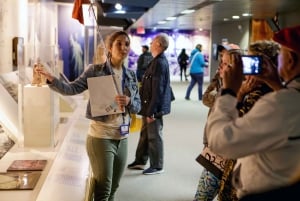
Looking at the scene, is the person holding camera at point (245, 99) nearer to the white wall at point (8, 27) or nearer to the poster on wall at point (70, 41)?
the white wall at point (8, 27)

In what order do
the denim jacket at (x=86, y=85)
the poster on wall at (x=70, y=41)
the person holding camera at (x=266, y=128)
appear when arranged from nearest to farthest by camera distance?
the person holding camera at (x=266, y=128)
the denim jacket at (x=86, y=85)
the poster on wall at (x=70, y=41)

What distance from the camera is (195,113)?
9633 mm

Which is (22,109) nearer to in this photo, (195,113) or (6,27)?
(6,27)

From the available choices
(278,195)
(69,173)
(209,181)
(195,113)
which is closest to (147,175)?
(69,173)

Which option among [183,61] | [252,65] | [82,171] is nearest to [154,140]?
[82,171]

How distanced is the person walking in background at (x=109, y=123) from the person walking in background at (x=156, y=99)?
1614 millimetres

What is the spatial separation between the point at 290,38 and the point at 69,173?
8.32 ft

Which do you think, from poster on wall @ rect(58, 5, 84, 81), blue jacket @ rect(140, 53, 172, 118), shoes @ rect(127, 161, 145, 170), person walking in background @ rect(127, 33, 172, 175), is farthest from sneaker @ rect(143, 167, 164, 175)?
poster on wall @ rect(58, 5, 84, 81)

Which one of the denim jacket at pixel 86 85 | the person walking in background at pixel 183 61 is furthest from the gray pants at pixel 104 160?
the person walking in background at pixel 183 61

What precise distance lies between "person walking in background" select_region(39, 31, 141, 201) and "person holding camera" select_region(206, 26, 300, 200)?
57.6 inches

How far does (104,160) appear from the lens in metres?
2.92

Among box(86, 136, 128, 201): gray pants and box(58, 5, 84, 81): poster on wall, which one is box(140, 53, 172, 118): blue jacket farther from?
box(58, 5, 84, 81): poster on wall

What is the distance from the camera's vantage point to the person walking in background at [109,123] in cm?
293

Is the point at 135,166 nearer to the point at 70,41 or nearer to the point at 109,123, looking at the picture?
the point at 109,123
